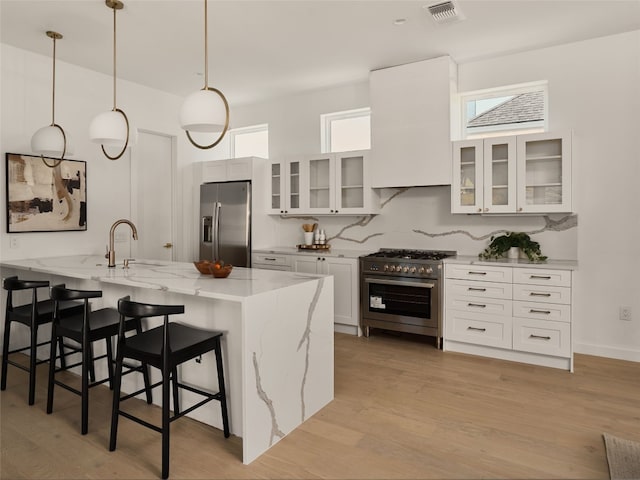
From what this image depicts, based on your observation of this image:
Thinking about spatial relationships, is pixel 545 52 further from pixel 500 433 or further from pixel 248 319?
pixel 248 319

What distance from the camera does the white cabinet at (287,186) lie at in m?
5.14

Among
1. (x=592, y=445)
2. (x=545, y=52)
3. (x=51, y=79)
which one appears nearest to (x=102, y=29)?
(x=51, y=79)

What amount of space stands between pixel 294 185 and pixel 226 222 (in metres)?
0.97

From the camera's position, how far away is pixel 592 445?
235cm

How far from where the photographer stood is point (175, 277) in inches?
109

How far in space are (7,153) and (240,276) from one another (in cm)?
267

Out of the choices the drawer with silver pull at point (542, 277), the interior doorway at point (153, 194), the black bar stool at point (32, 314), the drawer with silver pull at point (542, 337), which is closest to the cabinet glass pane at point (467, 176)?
the drawer with silver pull at point (542, 277)

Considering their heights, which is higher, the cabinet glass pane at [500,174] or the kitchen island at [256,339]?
the cabinet glass pane at [500,174]

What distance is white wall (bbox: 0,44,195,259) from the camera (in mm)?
3889

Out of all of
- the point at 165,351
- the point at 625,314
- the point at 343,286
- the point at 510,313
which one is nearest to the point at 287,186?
the point at 343,286

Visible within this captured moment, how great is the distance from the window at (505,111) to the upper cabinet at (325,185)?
1.14 m

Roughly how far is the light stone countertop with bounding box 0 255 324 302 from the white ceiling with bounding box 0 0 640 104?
1.95m

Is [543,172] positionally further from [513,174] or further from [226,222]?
[226,222]

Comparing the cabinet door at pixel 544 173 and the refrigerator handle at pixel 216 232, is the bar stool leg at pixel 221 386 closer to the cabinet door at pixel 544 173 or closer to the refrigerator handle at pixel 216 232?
the cabinet door at pixel 544 173
